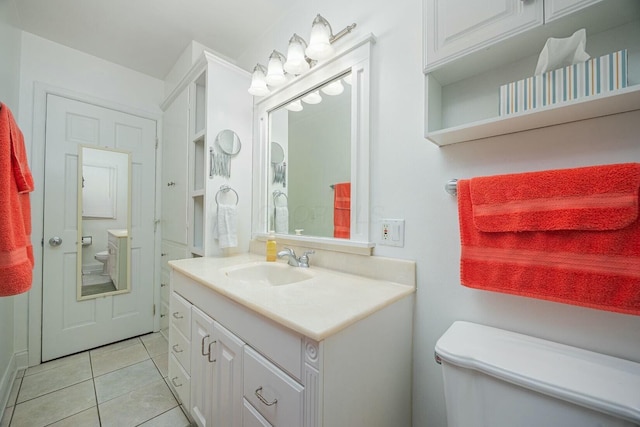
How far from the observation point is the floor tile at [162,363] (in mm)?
1742

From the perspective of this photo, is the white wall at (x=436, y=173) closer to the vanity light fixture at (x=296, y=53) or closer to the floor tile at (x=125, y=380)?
the vanity light fixture at (x=296, y=53)

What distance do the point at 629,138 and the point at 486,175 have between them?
32 cm

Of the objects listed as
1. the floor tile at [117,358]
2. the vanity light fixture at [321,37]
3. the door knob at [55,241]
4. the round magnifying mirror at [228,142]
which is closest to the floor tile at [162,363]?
the floor tile at [117,358]

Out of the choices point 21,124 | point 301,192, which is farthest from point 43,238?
point 301,192

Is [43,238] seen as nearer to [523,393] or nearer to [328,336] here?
[328,336]

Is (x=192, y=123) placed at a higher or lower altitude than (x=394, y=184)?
higher

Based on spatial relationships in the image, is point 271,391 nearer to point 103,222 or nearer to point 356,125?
point 356,125

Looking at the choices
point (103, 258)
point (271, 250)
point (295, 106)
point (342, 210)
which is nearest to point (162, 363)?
point (103, 258)

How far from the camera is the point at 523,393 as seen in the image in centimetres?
59

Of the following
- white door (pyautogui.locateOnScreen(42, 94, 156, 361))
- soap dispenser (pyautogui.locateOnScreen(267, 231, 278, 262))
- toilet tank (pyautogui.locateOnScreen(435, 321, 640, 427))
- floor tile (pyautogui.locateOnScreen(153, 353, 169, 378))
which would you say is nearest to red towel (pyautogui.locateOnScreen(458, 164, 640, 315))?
toilet tank (pyautogui.locateOnScreen(435, 321, 640, 427))

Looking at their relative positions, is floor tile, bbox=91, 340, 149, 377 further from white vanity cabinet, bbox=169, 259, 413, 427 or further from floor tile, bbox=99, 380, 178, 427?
white vanity cabinet, bbox=169, 259, 413, 427

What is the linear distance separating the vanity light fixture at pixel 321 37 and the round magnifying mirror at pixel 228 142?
777mm

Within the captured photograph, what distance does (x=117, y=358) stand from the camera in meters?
1.90

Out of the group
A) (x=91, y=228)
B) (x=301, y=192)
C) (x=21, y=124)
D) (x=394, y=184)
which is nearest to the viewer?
(x=394, y=184)
